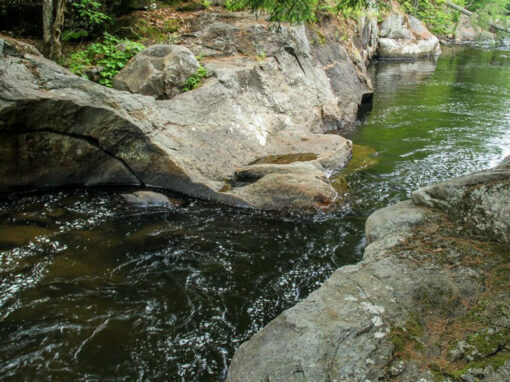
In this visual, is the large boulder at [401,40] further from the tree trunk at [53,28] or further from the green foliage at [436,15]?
the tree trunk at [53,28]

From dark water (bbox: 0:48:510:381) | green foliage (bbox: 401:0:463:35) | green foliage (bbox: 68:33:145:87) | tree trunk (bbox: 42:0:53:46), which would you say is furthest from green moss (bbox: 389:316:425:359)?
green foliage (bbox: 401:0:463:35)

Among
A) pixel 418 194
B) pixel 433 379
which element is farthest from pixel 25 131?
pixel 433 379

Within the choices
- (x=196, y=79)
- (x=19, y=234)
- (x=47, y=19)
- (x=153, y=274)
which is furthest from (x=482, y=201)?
(x=47, y=19)

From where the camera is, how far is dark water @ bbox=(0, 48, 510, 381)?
3461 millimetres

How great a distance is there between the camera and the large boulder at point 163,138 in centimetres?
626

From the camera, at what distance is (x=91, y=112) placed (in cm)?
657

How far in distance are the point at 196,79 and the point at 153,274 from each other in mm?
5495

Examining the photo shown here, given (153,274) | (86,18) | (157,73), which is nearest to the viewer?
(153,274)

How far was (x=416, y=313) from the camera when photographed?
2918 millimetres

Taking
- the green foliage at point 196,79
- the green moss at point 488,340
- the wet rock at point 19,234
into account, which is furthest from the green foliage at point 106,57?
the green moss at point 488,340

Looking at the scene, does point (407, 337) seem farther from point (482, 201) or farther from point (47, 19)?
point (47, 19)

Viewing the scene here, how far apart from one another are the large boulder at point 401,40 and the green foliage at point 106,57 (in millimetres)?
21164

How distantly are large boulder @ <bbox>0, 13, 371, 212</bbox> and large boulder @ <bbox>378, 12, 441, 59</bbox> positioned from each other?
19.8 meters

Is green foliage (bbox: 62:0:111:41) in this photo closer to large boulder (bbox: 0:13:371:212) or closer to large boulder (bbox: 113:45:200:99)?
large boulder (bbox: 113:45:200:99)
